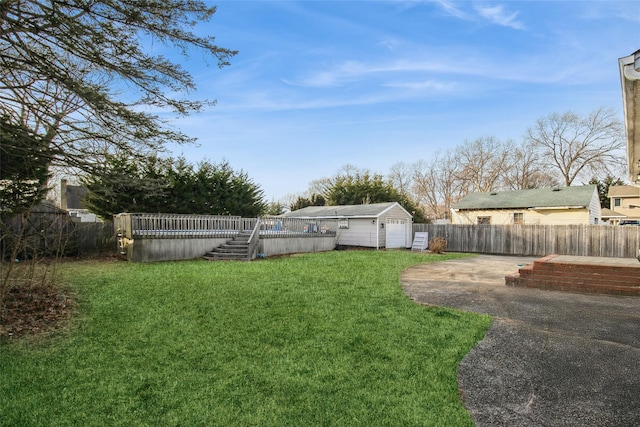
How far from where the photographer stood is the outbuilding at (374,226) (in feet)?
62.2

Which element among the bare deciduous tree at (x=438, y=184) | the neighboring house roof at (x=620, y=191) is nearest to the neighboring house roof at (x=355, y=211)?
the bare deciduous tree at (x=438, y=184)

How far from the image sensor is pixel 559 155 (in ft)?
112

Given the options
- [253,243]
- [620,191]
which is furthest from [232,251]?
[620,191]

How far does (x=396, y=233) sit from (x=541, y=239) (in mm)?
7502

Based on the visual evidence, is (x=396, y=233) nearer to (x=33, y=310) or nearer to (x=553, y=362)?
(x=553, y=362)

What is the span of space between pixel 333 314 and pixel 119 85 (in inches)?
197

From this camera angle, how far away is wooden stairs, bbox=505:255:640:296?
7477mm

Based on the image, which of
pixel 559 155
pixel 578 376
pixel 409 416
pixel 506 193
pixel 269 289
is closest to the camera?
pixel 409 416

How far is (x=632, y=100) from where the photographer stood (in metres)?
4.12

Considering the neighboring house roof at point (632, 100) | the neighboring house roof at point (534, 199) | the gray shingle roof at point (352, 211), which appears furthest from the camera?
the neighboring house roof at point (534, 199)

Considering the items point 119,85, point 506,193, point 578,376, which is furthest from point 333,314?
point 506,193

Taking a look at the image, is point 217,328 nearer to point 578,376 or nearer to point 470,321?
point 470,321

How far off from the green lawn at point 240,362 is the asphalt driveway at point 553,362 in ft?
0.90

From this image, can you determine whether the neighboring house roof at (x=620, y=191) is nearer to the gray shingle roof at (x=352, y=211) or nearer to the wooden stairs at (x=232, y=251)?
the gray shingle roof at (x=352, y=211)
